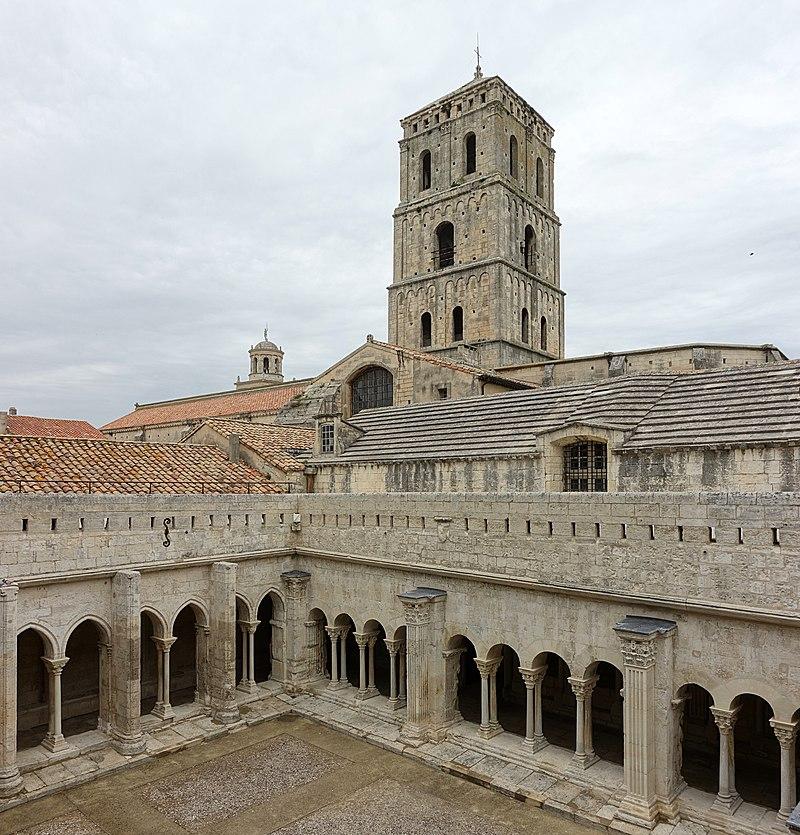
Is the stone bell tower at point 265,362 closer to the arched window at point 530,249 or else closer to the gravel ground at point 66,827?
the arched window at point 530,249

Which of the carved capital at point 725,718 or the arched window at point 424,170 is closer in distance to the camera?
the carved capital at point 725,718

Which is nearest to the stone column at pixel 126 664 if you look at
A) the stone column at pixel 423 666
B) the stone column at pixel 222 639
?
the stone column at pixel 222 639

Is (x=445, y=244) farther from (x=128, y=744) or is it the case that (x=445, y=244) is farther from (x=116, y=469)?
(x=128, y=744)

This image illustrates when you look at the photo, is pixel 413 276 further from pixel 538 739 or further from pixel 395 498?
pixel 538 739

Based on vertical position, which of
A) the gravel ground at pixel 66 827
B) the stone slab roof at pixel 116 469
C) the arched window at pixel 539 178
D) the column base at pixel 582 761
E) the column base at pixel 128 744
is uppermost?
the arched window at pixel 539 178

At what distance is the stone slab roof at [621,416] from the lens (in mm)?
14492

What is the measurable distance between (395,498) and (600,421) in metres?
5.60

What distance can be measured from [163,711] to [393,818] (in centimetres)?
723

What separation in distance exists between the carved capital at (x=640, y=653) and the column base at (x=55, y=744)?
40.4ft

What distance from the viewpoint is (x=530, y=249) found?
127 ft

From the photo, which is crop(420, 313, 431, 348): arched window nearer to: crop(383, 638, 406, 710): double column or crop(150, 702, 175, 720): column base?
crop(383, 638, 406, 710): double column

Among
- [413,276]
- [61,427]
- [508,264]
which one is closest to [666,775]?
[508,264]

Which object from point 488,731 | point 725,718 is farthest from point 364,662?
point 725,718

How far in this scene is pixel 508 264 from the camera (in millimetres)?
35219
